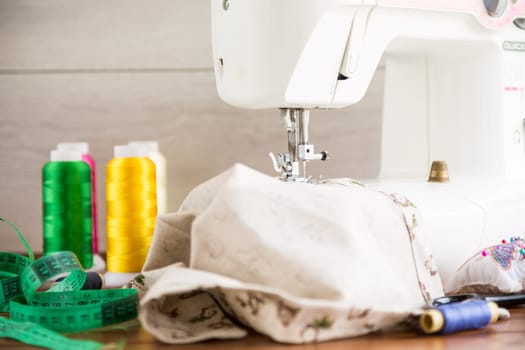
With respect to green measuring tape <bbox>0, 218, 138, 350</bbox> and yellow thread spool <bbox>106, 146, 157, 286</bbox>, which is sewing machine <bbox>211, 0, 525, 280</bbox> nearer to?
yellow thread spool <bbox>106, 146, 157, 286</bbox>

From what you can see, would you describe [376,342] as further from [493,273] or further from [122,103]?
[122,103]

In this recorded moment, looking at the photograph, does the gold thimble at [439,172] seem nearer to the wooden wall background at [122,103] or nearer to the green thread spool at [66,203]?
the wooden wall background at [122,103]

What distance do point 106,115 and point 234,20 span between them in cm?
83

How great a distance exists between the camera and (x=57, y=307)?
3.01 ft

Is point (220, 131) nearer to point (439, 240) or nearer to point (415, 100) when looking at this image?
point (415, 100)

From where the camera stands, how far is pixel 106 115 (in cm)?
198

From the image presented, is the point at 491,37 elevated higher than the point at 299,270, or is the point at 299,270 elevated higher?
the point at 491,37

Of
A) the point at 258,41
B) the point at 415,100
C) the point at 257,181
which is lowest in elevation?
the point at 257,181

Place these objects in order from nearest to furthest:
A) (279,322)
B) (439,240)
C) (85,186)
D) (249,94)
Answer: (279,322)
(439,240)
(249,94)
(85,186)

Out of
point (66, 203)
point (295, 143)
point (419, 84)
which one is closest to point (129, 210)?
point (66, 203)

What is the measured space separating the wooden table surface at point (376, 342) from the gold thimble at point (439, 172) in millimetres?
495

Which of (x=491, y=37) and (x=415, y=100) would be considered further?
(x=415, y=100)

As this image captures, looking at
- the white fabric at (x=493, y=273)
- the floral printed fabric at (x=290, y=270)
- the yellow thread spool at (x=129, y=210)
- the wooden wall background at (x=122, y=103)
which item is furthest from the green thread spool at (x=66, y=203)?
the white fabric at (x=493, y=273)

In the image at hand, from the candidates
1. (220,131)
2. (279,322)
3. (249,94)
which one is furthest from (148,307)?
(220,131)
